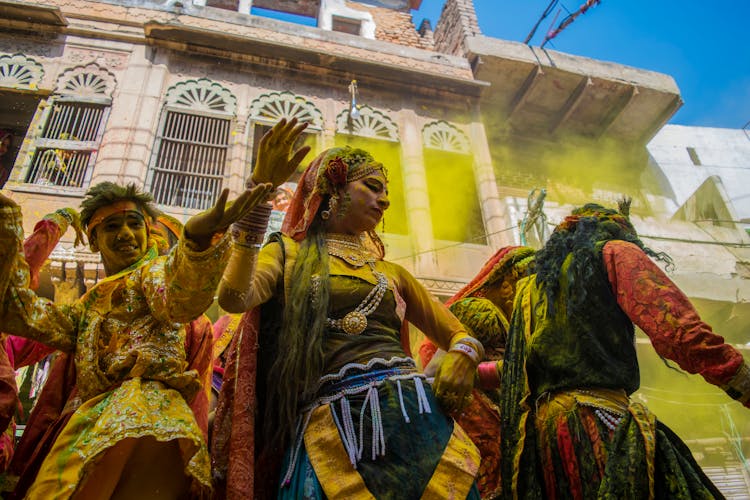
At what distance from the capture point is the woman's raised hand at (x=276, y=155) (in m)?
1.87

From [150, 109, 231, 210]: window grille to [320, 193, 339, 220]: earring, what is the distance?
6.68 meters

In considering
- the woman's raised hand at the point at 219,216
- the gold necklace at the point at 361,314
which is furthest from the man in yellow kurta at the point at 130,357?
the gold necklace at the point at 361,314

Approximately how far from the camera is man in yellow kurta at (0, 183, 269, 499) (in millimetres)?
1657

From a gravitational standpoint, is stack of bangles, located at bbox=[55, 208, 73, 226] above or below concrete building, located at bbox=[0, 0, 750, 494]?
below

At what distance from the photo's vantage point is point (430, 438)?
1794 mm

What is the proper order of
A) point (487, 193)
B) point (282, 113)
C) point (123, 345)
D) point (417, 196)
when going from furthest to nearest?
1. point (487, 193)
2. point (282, 113)
3. point (417, 196)
4. point (123, 345)

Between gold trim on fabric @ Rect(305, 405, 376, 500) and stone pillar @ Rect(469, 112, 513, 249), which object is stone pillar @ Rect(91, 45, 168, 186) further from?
gold trim on fabric @ Rect(305, 405, 376, 500)

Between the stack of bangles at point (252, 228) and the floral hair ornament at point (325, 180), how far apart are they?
0.48 metres

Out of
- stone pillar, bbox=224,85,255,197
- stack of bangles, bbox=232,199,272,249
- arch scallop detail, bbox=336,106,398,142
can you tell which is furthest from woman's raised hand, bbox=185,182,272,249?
arch scallop detail, bbox=336,106,398,142

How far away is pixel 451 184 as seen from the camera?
1058 cm

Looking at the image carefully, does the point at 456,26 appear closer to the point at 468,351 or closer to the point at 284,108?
the point at 284,108

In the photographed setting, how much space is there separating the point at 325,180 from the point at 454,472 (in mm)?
1418

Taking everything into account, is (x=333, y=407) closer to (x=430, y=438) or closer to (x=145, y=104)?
(x=430, y=438)

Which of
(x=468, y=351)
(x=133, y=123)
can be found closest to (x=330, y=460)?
(x=468, y=351)
